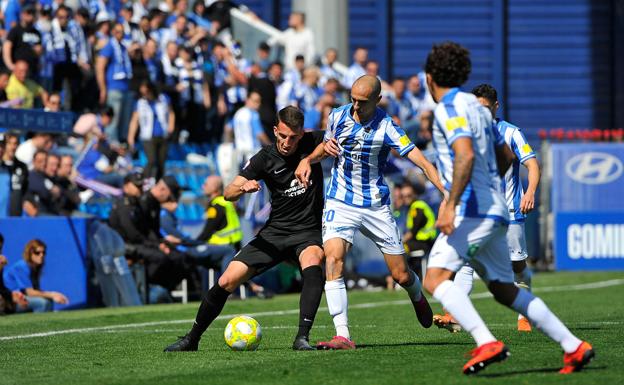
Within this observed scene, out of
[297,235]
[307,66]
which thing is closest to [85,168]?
[307,66]

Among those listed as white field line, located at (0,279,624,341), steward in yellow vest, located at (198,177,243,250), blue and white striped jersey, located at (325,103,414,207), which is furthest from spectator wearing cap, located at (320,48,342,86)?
blue and white striped jersey, located at (325,103,414,207)

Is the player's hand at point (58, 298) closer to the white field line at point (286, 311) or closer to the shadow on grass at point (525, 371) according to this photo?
the white field line at point (286, 311)

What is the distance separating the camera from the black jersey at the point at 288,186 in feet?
33.8

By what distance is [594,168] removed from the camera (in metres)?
25.2

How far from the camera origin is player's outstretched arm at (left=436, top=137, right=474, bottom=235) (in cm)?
777

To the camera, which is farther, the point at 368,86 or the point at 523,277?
the point at 523,277

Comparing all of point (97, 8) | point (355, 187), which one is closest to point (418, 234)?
point (97, 8)

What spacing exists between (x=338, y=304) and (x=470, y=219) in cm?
233

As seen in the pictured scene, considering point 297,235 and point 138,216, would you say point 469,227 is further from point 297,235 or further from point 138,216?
point 138,216

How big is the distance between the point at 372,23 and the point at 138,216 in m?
17.5

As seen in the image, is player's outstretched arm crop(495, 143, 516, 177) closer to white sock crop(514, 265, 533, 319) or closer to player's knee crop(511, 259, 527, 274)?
player's knee crop(511, 259, 527, 274)

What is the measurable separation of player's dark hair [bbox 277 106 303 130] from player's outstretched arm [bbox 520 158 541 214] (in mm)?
2219

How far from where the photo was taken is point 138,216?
58.2 ft

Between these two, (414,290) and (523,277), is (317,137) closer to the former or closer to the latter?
(414,290)
